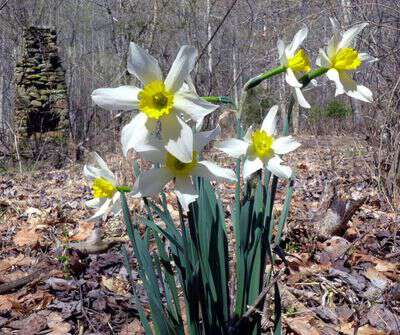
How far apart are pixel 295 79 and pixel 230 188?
2815mm

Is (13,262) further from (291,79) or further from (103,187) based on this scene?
(291,79)

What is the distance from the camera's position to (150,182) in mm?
987

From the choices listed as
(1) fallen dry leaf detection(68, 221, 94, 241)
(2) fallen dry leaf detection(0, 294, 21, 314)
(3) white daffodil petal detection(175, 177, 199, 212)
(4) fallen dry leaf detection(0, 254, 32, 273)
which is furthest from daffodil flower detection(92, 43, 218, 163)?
(1) fallen dry leaf detection(68, 221, 94, 241)

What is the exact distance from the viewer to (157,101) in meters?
0.95

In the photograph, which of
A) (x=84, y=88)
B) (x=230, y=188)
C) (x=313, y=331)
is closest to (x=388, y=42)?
(x=230, y=188)

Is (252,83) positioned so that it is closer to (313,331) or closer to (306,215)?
(313,331)

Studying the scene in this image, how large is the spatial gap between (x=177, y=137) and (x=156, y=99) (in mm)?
94

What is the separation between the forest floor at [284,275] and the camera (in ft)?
5.75

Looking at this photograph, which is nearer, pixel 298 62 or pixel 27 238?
pixel 298 62

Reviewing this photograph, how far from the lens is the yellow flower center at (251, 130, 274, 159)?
1.11 meters

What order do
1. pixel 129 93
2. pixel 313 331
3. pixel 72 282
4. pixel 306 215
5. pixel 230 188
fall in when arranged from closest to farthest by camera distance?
pixel 129 93, pixel 313 331, pixel 72 282, pixel 306 215, pixel 230 188

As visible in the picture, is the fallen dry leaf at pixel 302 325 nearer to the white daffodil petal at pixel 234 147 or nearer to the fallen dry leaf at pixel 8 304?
the white daffodil petal at pixel 234 147

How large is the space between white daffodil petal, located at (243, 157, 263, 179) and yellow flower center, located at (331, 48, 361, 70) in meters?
0.31

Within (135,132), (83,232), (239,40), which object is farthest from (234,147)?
(239,40)
